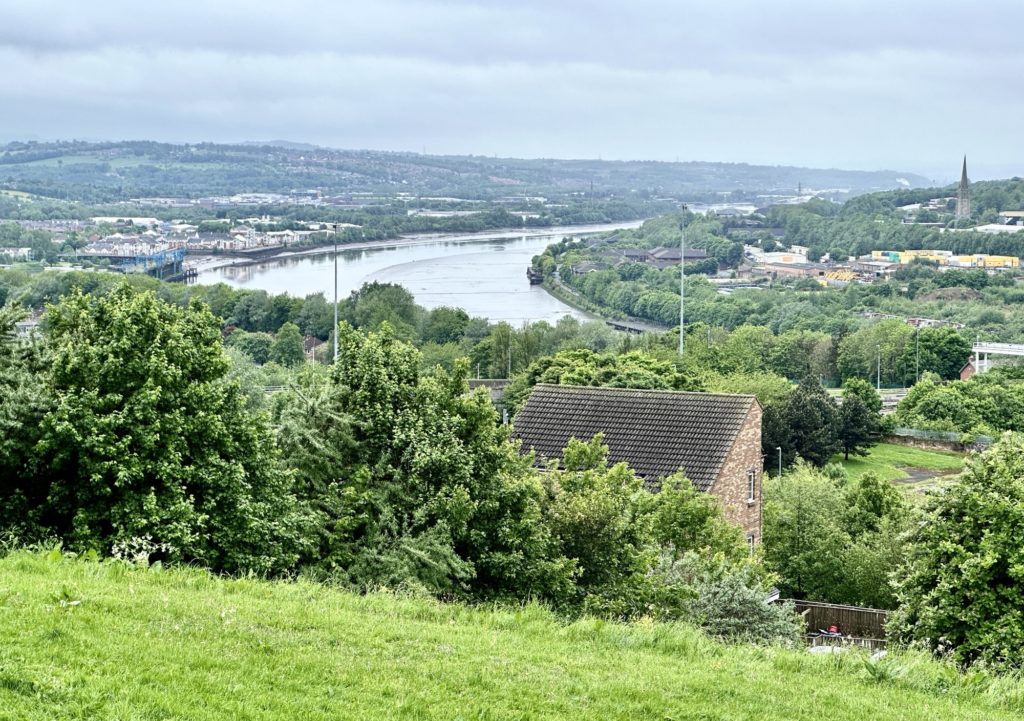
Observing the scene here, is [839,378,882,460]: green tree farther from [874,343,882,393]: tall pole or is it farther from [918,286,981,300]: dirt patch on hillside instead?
[918,286,981,300]: dirt patch on hillside

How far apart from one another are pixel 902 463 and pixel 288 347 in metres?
37.9

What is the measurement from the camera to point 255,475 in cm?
1600

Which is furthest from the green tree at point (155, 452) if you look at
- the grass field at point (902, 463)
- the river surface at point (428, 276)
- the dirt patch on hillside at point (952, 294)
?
the dirt patch on hillside at point (952, 294)

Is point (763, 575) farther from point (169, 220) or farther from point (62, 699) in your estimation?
point (169, 220)

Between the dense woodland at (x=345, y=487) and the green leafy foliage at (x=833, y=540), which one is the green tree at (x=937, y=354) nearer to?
the green leafy foliage at (x=833, y=540)

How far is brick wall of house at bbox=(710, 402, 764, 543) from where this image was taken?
26453mm

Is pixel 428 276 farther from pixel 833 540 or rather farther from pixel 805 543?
pixel 833 540

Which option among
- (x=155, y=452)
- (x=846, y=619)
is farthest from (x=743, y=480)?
(x=155, y=452)

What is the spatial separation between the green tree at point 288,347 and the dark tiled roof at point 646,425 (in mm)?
50786

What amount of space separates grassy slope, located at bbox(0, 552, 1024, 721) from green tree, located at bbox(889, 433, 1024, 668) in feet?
12.8

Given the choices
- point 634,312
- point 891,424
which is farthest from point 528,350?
point 634,312

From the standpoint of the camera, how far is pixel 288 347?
269 ft

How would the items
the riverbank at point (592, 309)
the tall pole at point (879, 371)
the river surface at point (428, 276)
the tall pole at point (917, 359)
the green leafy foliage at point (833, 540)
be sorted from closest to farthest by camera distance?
1. the green leafy foliage at point (833, 540)
2. the tall pole at point (917, 359)
3. the tall pole at point (879, 371)
4. the riverbank at point (592, 309)
5. the river surface at point (428, 276)

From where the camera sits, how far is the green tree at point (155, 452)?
1438cm
